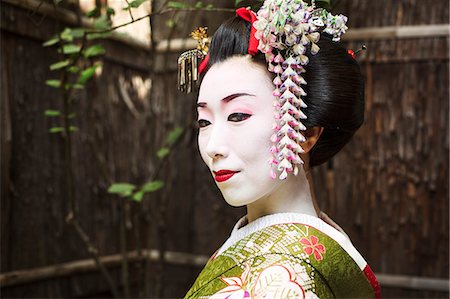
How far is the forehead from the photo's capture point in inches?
50.5

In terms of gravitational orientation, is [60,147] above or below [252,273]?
above

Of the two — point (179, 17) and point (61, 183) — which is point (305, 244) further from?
point (179, 17)

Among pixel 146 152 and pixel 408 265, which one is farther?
pixel 146 152

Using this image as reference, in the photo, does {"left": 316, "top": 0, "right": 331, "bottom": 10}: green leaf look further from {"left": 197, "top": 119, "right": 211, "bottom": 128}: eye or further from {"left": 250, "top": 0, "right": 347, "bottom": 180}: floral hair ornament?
{"left": 197, "top": 119, "right": 211, "bottom": 128}: eye

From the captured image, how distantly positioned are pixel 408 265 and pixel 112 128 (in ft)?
4.70

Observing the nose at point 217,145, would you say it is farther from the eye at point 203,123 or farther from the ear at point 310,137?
the ear at point 310,137

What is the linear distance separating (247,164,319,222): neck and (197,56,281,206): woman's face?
1.4 inches

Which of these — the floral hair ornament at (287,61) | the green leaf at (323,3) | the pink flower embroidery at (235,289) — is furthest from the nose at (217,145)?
the green leaf at (323,3)

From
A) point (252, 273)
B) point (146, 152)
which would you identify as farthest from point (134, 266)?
point (252, 273)

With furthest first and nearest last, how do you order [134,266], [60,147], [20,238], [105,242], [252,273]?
[134,266] < [105,242] < [60,147] < [20,238] < [252,273]

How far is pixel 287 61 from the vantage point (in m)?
1.25

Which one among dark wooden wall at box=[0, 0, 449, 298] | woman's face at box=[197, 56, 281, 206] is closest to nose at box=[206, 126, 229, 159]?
woman's face at box=[197, 56, 281, 206]

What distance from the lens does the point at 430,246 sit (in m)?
2.49

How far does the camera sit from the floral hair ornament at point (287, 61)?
4.03 feet
